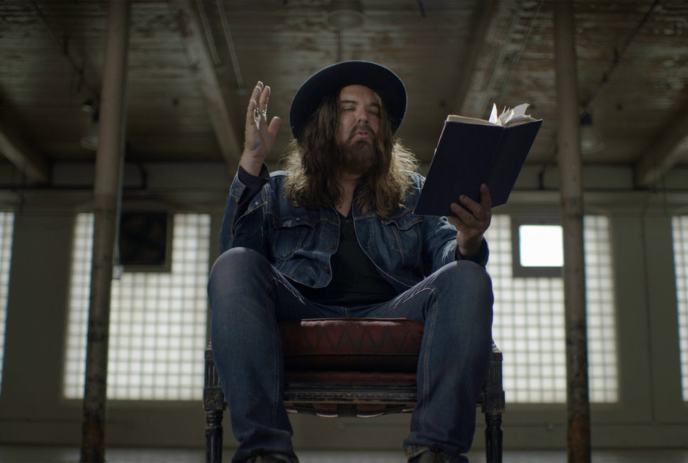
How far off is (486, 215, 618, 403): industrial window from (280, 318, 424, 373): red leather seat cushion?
324 inches

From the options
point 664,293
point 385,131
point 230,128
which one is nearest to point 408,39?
point 230,128

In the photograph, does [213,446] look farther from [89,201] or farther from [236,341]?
[89,201]

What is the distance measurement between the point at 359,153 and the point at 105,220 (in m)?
4.22

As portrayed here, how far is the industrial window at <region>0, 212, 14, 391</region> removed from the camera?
998 centimetres

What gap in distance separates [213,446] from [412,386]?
1.72 ft

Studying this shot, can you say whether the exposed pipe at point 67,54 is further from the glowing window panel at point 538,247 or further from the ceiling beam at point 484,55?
the glowing window panel at point 538,247

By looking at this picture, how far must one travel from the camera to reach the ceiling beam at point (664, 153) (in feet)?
28.4

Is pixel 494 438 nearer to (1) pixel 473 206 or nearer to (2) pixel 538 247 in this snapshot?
(1) pixel 473 206

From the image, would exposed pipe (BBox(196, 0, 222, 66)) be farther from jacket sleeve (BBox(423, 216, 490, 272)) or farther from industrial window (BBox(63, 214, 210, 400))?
jacket sleeve (BBox(423, 216, 490, 272))

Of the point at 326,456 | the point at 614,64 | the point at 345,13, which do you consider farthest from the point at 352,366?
the point at 326,456

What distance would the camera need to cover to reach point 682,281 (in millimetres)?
10109

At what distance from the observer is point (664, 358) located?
32.2 feet

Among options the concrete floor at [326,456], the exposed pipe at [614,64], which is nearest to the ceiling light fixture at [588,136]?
the exposed pipe at [614,64]

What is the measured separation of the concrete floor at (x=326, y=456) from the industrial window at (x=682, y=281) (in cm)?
130
